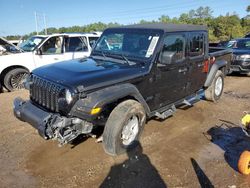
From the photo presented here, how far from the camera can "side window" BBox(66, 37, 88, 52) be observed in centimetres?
911

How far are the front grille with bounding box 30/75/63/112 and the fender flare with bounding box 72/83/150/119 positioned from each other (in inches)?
15.2

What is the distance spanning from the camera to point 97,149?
14.6ft

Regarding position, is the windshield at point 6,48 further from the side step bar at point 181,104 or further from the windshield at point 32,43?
the side step bar at point 181,104

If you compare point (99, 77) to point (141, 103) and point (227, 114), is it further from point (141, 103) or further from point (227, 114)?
point (227, 114)

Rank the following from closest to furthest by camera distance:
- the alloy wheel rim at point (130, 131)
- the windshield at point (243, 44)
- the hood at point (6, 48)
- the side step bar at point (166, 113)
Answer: the alloy wheel rim at point (130, 131), the side step bar at point (166, 113), the hood at point (6, 48), the windshield at point (243, 44)

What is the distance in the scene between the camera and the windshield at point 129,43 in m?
4.68

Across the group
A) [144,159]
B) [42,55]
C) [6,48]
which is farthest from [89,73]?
[6,48]

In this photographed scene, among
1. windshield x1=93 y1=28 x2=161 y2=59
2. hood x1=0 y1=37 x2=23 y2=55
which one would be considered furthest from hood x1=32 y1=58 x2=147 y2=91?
hood x1=0 y1=37 x2=23 y2=55

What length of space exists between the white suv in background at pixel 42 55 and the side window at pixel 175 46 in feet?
15.9

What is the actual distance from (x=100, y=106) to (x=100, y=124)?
0.39 metres

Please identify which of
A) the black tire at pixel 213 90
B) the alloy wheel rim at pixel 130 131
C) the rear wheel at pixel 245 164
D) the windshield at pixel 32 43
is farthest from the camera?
the windshield at pixel 32 43

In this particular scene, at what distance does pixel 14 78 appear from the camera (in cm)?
845

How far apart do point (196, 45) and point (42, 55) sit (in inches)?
208

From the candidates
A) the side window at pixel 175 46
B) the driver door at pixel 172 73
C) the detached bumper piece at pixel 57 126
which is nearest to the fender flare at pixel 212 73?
the driver door at pixel 172 73
